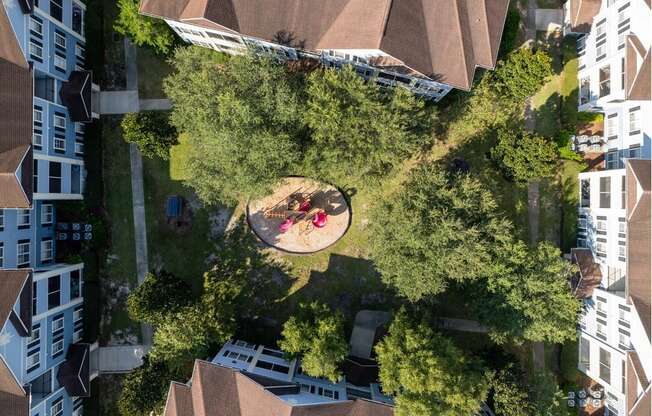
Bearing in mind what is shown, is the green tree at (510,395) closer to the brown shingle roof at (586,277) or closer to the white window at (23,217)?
the brown shingle roof at (586,277)

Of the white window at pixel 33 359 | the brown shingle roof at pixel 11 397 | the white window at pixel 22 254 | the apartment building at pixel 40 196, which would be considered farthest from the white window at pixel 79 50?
the brown shingle roof at pixel 11 397

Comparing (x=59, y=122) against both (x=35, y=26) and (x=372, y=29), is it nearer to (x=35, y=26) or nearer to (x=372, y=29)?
(x=35, y=26)

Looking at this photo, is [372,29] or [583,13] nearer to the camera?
[372,29]

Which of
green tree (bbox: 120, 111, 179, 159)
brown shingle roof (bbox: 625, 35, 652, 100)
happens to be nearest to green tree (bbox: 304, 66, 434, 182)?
green tree (bbox: 120, 111, 179, 159)

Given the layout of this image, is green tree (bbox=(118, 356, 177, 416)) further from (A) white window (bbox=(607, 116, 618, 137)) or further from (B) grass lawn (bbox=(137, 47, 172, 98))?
(A) white window (bbox=(607, 116, 618, 137))

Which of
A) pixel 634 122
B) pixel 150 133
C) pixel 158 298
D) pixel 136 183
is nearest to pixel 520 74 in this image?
pixel 634 122

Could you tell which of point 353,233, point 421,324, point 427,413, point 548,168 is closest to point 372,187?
point 353,233
